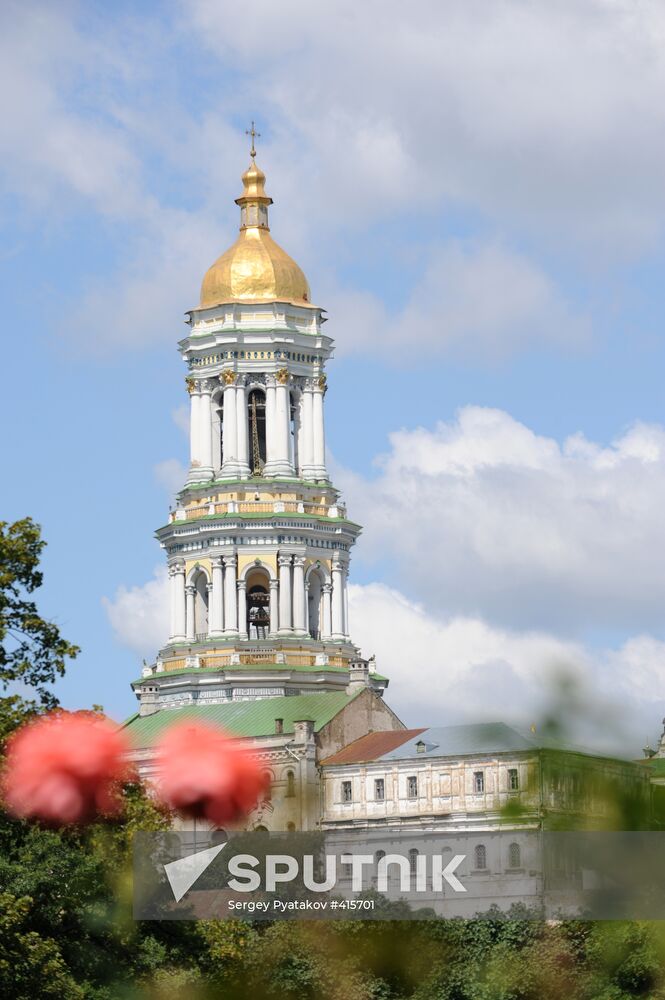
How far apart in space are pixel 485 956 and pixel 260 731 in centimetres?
6448

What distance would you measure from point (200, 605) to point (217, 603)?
4.23 m

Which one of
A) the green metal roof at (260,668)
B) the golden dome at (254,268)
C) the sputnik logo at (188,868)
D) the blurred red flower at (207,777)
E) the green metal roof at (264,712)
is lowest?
the blurred red flower at (207,777)

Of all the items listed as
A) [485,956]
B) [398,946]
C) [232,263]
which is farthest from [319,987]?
[232,263]

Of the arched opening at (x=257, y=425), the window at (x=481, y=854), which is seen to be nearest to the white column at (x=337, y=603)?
the arched opening at (x=257, y=425)

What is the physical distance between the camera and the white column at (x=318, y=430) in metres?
133

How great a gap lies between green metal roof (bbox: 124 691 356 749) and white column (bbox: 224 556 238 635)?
20.8ft

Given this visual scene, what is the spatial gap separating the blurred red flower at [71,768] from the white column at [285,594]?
11246cm

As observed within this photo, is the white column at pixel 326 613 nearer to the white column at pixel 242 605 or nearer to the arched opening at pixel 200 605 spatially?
the white column at pixel 242 605

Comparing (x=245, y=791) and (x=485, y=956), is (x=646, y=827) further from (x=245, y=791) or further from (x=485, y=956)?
(x=485, y=956)

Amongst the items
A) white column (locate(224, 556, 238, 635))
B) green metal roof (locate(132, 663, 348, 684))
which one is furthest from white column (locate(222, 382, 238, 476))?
green metal roof (locate(132, 663, 348, 684))

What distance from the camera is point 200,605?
13062 cm

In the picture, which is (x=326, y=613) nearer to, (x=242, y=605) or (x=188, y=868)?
(x=242, y=605)

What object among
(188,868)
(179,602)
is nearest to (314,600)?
(179,602)

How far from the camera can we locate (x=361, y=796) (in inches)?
4439
